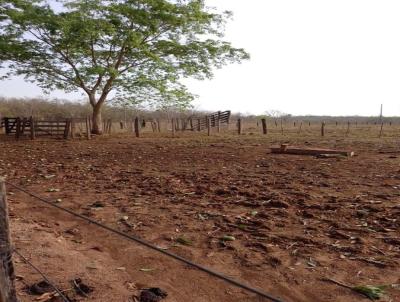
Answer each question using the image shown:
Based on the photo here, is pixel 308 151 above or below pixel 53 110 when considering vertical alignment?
below

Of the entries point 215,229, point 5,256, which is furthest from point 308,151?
point 5,256

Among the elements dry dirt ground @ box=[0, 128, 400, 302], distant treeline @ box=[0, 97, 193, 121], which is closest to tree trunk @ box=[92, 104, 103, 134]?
dry dirt ground @ box=[0, 128, 400, 302]

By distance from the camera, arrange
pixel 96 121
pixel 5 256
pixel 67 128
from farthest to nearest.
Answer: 1. pixel 96 121
2. pixel 67 128
3. pixel 5 256

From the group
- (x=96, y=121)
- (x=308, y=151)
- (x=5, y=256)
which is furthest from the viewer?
(x=96, y=121)

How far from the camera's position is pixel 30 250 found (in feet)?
14.2

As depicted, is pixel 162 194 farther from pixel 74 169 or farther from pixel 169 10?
pixel 169 10

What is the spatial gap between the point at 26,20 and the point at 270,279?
2102 cm

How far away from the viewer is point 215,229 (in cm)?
542

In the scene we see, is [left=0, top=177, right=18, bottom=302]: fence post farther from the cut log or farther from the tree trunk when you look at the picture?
the tree trunk

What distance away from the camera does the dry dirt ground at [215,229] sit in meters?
3.85

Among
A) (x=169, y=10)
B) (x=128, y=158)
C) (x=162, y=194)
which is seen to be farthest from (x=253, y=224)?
(x=169, y=10)

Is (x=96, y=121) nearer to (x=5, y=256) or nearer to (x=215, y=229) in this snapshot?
(x=215, y=229)

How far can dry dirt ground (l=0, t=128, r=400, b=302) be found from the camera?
3.85 meters

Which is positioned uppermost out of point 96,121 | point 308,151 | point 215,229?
point 96,121
